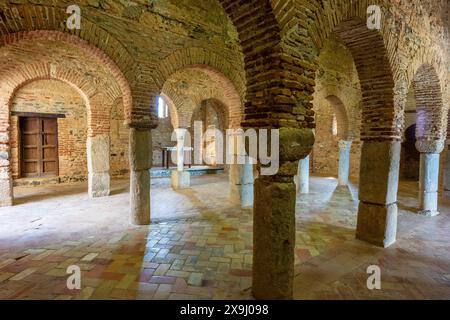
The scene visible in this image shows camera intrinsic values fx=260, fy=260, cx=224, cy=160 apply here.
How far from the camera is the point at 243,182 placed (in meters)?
7.20

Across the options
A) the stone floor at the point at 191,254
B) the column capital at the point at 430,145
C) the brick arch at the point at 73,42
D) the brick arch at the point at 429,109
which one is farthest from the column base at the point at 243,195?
the brick arch at the point at 429,109

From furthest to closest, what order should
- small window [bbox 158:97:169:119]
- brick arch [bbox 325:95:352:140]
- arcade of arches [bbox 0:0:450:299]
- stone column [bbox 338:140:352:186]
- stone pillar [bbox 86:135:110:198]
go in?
1. small window [bbox 158:97:169:119]
2. stone column [bbox 338:140:352:186]
3. brick arch [bbox 325:95:352:140]
4. stone pillar [bbox 86:135:110:198]
5. arcade of arches [bbox 0:0:450:299]

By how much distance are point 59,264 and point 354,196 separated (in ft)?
27.0

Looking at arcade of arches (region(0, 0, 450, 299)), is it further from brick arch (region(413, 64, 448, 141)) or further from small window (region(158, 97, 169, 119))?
small window (region(158, 97, 169, 119))

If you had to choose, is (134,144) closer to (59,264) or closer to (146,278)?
(59,264)

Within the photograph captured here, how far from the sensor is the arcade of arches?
109 inches

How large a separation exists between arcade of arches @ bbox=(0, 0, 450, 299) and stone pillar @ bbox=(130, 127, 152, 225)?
0.03 metres

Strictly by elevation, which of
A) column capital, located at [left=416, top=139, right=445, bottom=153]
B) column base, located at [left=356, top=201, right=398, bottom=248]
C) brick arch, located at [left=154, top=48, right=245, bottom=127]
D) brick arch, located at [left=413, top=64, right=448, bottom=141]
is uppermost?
brick arch, located at [left=154, top=48, right=245, bottom=127]

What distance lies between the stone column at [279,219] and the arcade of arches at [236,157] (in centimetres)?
1

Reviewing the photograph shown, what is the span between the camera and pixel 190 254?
415cm

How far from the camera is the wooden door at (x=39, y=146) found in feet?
33.5

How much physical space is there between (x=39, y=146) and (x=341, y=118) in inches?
472

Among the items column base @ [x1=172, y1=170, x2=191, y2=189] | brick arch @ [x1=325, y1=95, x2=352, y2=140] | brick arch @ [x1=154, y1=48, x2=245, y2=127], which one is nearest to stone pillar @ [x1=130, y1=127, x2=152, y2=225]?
brick arch @ [x1=154, y1=48, x2=245, y2=127]

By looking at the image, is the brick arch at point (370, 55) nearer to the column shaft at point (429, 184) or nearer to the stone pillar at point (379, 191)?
the stone pillar at point (379, 191)
